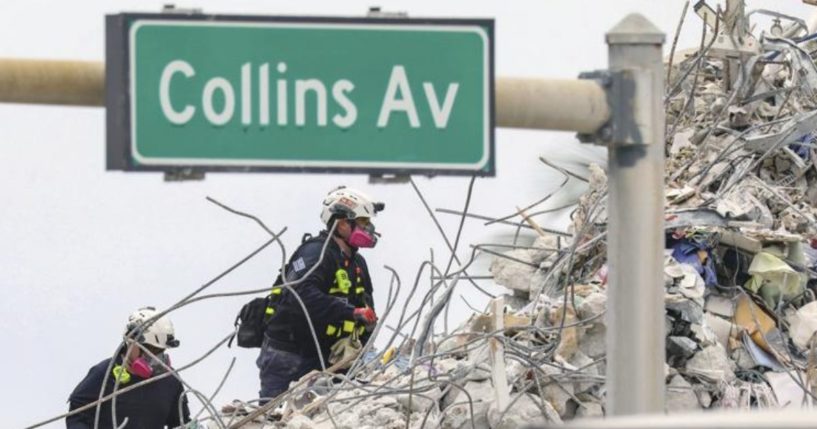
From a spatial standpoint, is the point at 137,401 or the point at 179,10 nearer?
the point at 179,10

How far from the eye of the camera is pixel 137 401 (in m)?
15.8

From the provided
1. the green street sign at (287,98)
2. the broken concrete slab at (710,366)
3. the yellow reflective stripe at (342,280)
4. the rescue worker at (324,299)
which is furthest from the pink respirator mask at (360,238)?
the green street sign at (287,98)

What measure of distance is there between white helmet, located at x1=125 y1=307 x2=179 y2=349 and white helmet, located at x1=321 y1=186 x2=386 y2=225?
141 centimetres

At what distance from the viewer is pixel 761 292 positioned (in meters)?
15.0

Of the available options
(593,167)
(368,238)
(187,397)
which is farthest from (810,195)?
(187,397)

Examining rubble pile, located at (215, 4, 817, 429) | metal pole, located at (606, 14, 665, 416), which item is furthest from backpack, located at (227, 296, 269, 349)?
metal pole, located at (606, 14, 665, 416)

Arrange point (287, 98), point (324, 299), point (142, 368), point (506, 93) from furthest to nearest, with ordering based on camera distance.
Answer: point (142, 368)
point (324, 299)
point (506, 93)
point (287, 98)

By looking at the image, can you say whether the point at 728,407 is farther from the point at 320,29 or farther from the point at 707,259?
the point at 320,29

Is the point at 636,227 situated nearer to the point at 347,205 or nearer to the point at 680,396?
the point at 680,396

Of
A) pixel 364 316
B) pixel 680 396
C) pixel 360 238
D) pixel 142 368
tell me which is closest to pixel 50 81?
pixel 680 396

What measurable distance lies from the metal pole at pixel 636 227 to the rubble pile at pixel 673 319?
4.59m

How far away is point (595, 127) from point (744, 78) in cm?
970

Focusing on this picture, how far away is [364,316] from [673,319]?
2.28 meters

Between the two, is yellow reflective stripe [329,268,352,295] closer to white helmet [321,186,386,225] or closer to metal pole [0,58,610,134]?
white helmet [321,186,386,225]
